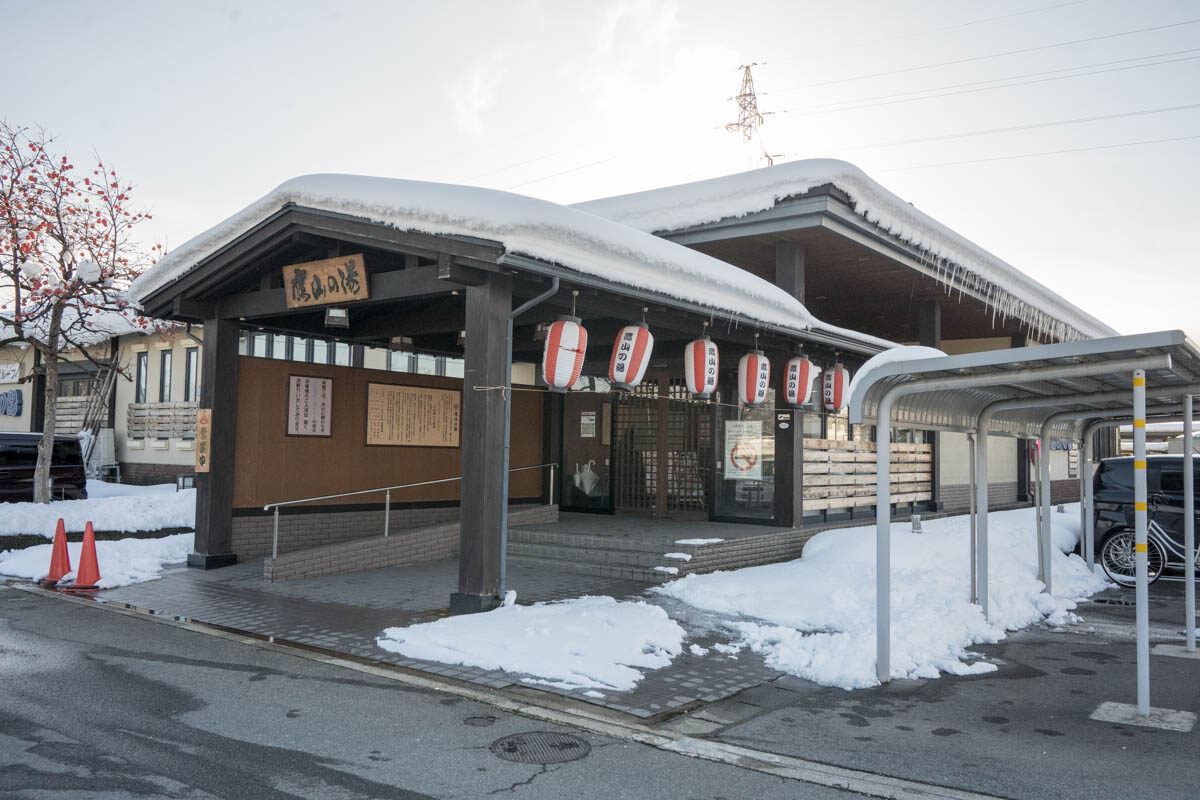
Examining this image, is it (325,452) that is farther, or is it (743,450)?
(743,450)

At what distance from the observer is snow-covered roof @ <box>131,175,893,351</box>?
316 inches

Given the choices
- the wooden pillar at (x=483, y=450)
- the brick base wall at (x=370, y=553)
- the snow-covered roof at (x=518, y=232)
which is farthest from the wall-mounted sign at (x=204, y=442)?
the wooden pillar at (x=483, y=450)

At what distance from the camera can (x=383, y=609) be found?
8.82 metres

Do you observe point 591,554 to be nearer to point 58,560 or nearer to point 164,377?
point 58,560

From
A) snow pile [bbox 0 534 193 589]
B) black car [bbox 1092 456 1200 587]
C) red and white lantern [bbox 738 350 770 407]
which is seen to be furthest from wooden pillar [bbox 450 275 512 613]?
black car [bbox 1092 456 1200 587]

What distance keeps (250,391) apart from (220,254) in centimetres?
210

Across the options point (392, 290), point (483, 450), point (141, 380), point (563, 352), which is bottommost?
point (483, 450)

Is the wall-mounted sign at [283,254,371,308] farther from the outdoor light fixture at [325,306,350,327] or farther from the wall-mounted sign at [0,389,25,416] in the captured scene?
the wall-mounted sign at [0,389,25,416]

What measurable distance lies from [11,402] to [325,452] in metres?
20.3

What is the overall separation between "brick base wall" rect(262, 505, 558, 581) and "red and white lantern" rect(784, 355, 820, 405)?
15.5 feet

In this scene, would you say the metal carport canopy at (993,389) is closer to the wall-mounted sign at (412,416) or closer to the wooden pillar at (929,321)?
the wooden pillar at (929,321)

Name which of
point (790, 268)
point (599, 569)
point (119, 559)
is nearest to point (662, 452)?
point (790, 268)

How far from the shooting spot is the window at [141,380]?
21109 mm

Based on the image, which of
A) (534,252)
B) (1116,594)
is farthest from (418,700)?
(1116,594)
